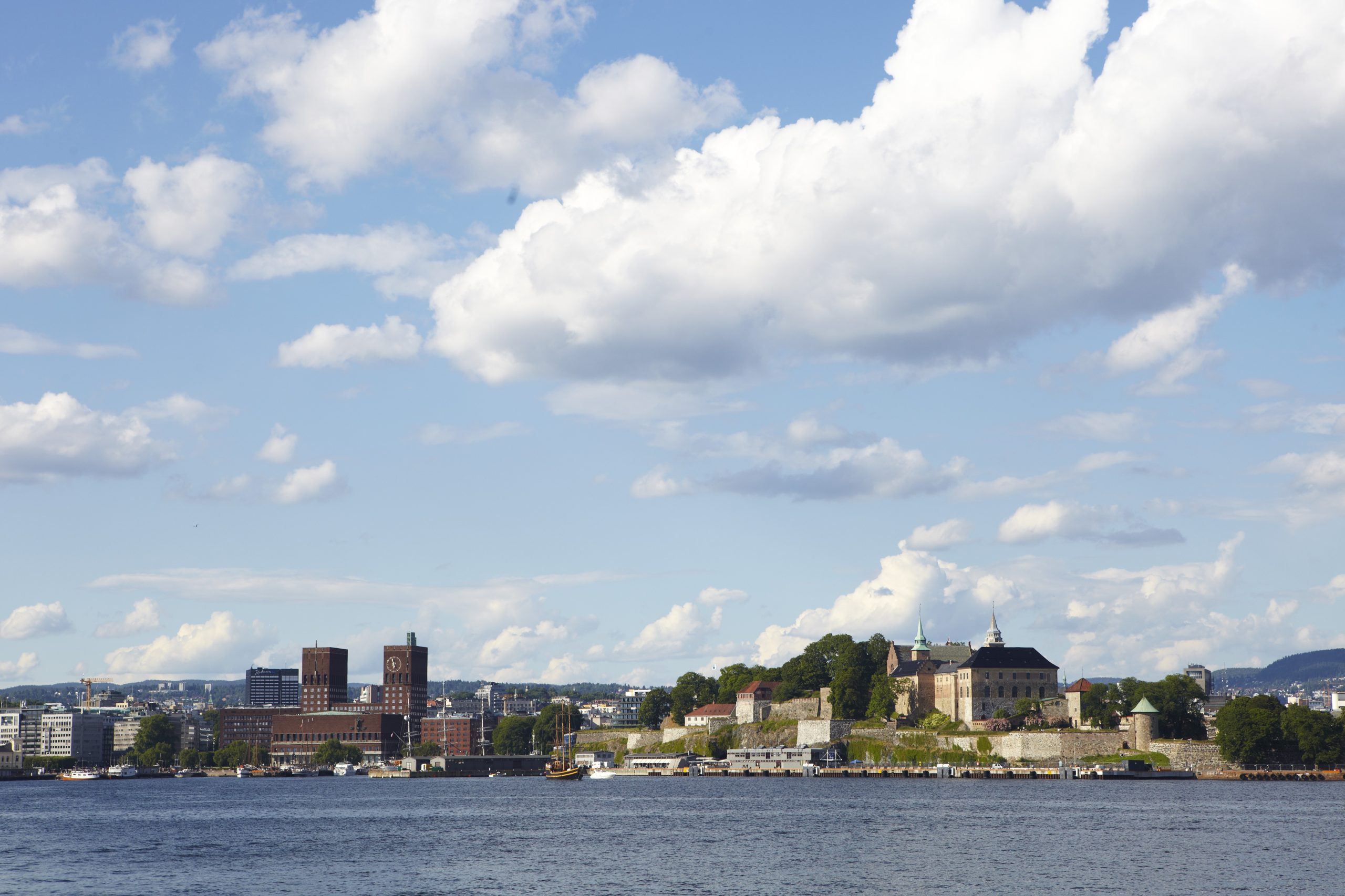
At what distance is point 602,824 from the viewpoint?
97875mm

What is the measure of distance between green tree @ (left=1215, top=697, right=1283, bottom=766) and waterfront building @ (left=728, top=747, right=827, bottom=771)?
156 feet

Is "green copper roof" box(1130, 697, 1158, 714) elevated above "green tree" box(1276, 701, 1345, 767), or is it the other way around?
"green copper roof" box(1130, 697, 1158, 714)

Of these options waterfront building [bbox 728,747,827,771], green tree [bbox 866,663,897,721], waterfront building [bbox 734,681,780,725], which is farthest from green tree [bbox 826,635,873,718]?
waterfront building [bbox 734,681,780,725]

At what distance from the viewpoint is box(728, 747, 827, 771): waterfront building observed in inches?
6777

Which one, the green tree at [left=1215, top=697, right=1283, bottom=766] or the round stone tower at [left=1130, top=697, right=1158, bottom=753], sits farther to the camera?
the round stone tower at [left=1130, top=697, right=1158, bottom=753]

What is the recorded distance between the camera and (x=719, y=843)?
262 ft

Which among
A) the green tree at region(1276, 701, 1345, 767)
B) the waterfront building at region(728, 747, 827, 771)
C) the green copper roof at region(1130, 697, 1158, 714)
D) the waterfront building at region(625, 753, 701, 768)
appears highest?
the green copper roof at region(1130, 697, 1158, 714)

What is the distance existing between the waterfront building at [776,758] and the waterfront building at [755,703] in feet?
23.4

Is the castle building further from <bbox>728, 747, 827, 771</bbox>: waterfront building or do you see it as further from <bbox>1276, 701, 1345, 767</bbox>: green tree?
<bbox>1276, 701, 1345, 767</bbox>: green tree

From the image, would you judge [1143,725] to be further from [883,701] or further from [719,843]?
[719,843]

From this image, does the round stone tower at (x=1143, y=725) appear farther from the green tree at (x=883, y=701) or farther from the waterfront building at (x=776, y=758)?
the waterfront building at (x=776, y=758)

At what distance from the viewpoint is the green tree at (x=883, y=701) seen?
169 m

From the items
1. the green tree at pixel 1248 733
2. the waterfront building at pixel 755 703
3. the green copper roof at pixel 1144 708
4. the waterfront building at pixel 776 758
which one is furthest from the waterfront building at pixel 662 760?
the green tree at pixel 1248 733

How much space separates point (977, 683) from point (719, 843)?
296 ft
